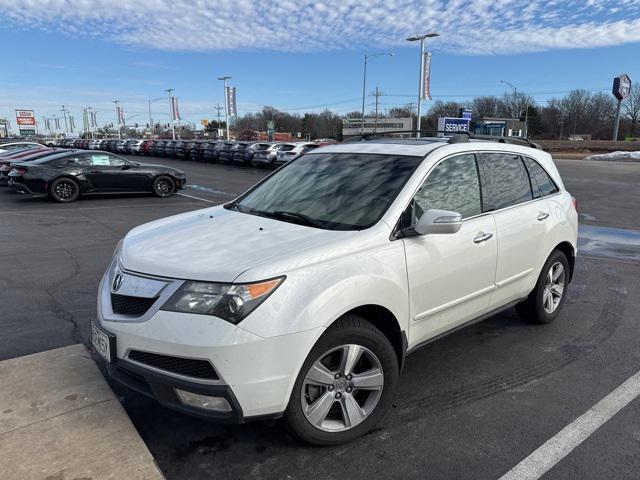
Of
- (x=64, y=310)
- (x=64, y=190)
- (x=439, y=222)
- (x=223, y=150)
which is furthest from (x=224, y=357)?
(x=223, y=150)

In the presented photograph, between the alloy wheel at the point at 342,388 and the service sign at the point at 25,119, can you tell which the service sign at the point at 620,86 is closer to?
the alloy wheel at the point at 342,388

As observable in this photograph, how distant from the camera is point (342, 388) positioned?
9.55 feet

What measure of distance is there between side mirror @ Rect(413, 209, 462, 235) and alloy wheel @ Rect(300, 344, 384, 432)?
0.83m

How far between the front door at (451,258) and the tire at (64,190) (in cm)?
1347

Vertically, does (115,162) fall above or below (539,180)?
below

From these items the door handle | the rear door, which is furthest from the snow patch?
the door handle

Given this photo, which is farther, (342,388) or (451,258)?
(451,258)

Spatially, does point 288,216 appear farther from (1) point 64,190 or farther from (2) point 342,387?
(1) point 64,190

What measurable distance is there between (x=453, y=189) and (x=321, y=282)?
5.09 ft

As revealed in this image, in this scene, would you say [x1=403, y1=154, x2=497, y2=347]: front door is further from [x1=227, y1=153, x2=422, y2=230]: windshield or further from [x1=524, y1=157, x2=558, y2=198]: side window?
[x1=524, y1=157, x2=558, y2=198]: side window

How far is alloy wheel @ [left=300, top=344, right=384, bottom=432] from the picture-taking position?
9.17 ft

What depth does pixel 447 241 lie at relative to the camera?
3451 millimetres

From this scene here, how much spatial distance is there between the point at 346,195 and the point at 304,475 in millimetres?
1823

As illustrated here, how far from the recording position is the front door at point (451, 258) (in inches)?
129
